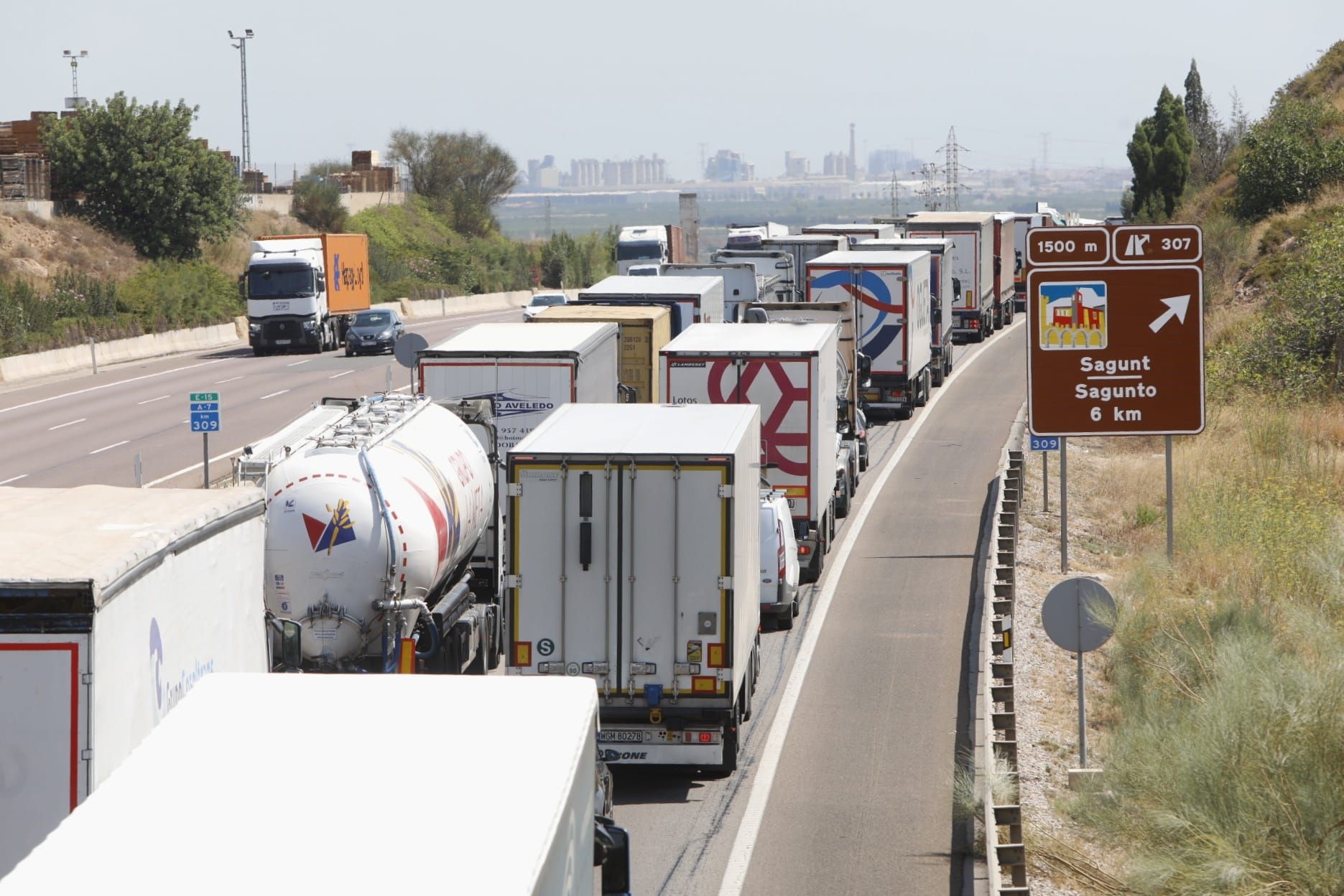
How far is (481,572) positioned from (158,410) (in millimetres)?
23529

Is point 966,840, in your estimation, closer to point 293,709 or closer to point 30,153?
point 293,709

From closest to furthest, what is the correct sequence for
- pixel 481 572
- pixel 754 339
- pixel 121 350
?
1. pixel 481 572
2. pixel 754 339
3. pixel 121 350

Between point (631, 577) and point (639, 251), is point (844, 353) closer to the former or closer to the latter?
point (631, 577)

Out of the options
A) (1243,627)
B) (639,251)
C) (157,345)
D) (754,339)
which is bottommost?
(1243,627)

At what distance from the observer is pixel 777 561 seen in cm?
1967

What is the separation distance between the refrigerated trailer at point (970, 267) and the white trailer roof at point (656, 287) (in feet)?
52.6

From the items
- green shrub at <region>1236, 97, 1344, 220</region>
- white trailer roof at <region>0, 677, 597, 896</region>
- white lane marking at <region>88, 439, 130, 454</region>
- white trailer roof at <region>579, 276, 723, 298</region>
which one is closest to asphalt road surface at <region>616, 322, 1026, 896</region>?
white trailer roof at <region>0, 677, 597, 896</region>

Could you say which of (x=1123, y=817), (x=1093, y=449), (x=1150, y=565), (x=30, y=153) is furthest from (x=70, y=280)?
(x=1123, y=817)

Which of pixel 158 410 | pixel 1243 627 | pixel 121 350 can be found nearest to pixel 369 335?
pixel 121 350

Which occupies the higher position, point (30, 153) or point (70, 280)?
point (30, 153)

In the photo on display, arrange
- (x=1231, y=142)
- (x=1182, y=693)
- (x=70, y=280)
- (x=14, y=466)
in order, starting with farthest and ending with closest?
(x=1231, y=142) < (x=70, y=280) < (x=14, y=466) < (x=1182, y=693)

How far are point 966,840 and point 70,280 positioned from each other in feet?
172

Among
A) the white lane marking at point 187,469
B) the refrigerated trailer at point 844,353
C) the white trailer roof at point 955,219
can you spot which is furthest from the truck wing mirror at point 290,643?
the white trailer roof at point 955,219

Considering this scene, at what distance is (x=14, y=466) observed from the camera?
32438mm
